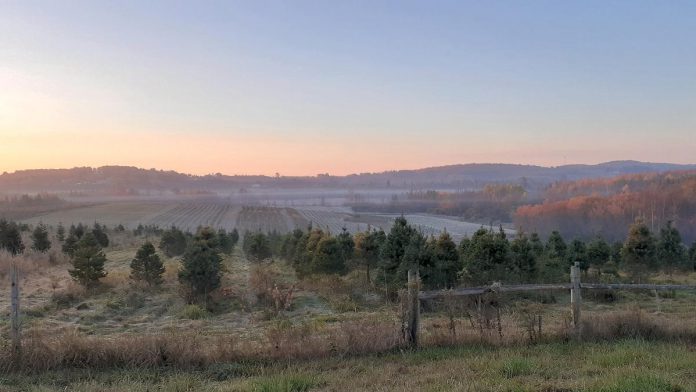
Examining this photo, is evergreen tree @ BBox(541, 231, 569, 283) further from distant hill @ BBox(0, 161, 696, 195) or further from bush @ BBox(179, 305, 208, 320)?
distant hill @ BBox(0, 161, 696, 195)

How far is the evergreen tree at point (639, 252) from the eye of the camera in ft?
68.3

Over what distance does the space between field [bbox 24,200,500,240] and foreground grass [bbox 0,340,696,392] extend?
4980cm

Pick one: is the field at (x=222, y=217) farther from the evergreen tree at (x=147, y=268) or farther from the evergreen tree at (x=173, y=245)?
the evergreen tree at (x=147, y=268)

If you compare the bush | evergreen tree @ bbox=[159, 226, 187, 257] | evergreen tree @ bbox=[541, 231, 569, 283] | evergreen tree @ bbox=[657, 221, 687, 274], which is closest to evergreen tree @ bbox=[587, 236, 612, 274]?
evergreen tree @ bbox=[541, 231, 569, 283]

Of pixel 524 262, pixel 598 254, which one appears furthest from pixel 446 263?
pixel 598 254

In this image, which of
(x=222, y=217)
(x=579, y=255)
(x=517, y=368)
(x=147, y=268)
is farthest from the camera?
(x=222, y=217)

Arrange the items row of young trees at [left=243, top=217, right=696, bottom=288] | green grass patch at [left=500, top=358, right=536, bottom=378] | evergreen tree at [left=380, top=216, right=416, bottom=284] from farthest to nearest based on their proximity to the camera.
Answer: evergreen tree at [left=380, top=216, right=416, bottom=284] → row of young trees at [left=243, top=217, right=696, bottom=288] → green grass patch at [left=500, top=358, right=536, bottom=378]

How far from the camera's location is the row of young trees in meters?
15.6

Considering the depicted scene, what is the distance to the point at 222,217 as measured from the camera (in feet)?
248

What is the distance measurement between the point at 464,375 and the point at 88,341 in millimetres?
5410

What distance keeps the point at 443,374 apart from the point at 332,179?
345 feet

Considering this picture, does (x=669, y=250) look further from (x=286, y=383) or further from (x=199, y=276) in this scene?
(x=286, y=383)

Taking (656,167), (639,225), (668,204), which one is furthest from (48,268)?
(656,167)

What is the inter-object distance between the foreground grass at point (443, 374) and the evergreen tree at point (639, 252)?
49.9 feet
